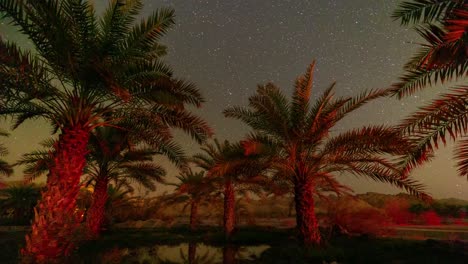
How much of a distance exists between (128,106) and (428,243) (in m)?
14.1

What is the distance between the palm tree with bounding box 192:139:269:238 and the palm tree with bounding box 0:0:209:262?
3892 millimetres

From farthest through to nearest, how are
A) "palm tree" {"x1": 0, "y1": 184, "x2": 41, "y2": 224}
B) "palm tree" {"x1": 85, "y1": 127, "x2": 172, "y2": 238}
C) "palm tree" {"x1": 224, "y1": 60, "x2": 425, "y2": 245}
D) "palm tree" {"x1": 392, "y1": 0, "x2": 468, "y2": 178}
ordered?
"palm tree" {"x1": 0, "y1": 184, "x2": 41, "y2": 224} → "palm tree" {"x1": 85, "y1": 127, "x2": 172, "y2": 238} → "palm tree" {"x1": 224, "y1": 60, "x2": 425, "y2": 245} → "palm tree" {"x1": 392, "y1": 0, "x2": 468, "y2": 178}

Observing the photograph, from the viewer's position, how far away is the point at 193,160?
78.2 feet

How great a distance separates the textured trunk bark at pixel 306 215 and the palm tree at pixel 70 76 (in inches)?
256

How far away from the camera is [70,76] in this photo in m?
8.87

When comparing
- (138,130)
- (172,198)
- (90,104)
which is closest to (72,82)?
(90,104)

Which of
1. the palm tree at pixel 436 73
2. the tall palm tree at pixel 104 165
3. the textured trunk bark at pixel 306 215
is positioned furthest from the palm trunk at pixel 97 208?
the palm tree at pixel 436 73

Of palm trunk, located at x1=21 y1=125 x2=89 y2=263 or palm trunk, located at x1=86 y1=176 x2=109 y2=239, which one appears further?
palm trunk, located at x1=86 y1=176 x2=109 y2=239

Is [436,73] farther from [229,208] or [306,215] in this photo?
[229,208]

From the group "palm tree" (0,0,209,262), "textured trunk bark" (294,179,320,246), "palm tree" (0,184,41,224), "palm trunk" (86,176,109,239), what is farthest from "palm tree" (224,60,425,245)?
"palm tree" (0,184,41,224)

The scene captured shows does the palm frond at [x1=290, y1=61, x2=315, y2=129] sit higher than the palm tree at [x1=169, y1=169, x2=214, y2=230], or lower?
higher

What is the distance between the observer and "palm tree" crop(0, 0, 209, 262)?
7672 mm

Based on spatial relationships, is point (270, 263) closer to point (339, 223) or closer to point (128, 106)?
point (128, 106)

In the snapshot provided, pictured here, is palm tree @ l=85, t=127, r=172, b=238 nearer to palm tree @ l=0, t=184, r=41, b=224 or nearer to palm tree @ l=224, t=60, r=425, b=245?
palm tree @ l=224, t=60, r=425, b=245
